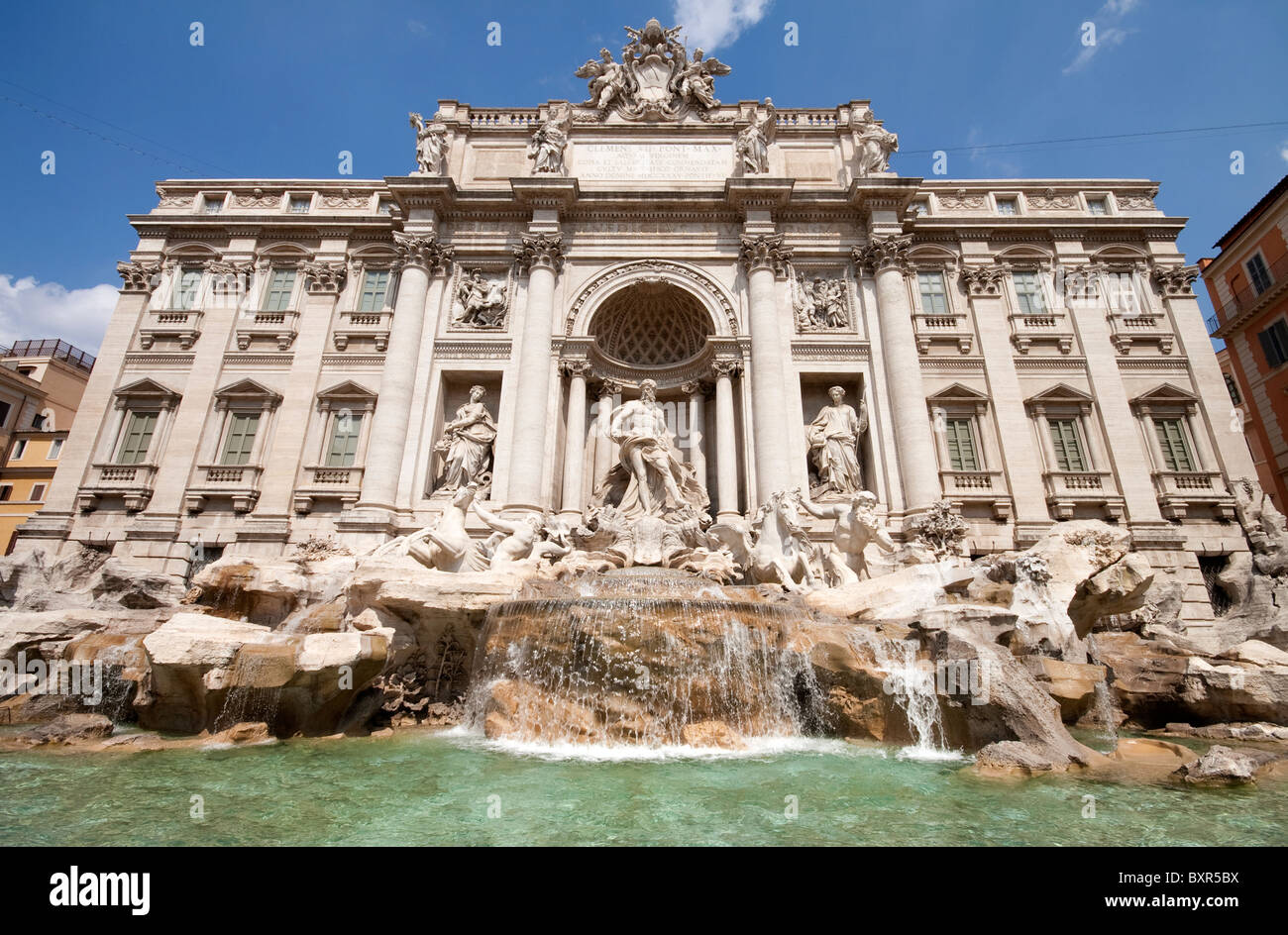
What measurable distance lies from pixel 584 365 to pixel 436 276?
18.6ft

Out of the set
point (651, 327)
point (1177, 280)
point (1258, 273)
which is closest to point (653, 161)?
point (651, 327)

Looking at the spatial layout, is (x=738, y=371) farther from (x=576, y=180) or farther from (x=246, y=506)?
(x=246, y=506)

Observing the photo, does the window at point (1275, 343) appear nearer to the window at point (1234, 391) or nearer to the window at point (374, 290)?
the window at point (1234, 391)

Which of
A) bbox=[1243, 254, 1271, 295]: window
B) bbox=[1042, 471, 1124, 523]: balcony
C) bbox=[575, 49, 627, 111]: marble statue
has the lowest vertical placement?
bbox=[1042, 471, 1124, 523]: balcony

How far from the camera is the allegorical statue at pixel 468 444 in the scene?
16.8 m

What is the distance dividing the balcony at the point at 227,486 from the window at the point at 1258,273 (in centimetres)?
3487

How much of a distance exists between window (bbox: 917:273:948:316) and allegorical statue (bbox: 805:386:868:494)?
4.63 metres

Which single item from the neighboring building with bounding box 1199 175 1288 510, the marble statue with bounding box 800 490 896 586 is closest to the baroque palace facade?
the marble statue with bounding box 800 490 896 586

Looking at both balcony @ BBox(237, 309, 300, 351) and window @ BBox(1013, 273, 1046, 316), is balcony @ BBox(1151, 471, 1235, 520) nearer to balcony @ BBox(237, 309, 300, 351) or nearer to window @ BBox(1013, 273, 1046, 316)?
window @ BBox(1013, 273, 1046, 316)

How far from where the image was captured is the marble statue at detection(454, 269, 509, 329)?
1836cm

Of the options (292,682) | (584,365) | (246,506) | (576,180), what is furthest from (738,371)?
(246,506)
